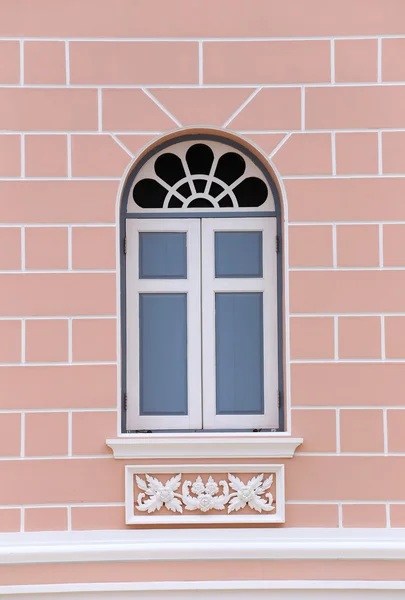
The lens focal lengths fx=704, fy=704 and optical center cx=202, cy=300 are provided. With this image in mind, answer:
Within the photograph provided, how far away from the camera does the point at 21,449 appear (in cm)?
424

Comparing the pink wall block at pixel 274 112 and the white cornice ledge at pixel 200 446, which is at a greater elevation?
the pink wall block at pixel 274 112

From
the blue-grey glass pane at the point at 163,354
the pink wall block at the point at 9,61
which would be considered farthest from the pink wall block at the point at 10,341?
the pink wall block at the point at 9,61

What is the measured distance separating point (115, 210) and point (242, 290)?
94 centimetres

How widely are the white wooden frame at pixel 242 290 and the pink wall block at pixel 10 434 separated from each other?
1141 millimetres

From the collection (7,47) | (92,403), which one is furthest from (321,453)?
(7,47)

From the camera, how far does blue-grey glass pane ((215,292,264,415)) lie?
14.5ft

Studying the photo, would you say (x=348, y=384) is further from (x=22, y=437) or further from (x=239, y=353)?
(x=22, y=437)

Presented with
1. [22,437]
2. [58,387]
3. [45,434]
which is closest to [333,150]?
[58,387]

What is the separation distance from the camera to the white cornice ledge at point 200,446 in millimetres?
4195

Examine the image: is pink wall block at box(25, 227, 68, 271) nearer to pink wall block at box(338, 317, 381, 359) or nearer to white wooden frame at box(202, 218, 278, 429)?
white wooden frame at box(202, 218, 278, 429)

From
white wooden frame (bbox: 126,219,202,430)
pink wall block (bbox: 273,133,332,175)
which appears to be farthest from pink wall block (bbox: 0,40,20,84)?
pink wall block (bbox: 273,133,332,175)

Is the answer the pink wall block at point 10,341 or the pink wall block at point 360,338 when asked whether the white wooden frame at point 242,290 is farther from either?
the pink wall block at point 10,341

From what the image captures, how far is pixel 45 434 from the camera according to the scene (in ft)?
13.9

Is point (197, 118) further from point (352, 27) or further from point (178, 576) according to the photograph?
point (178, 576)
